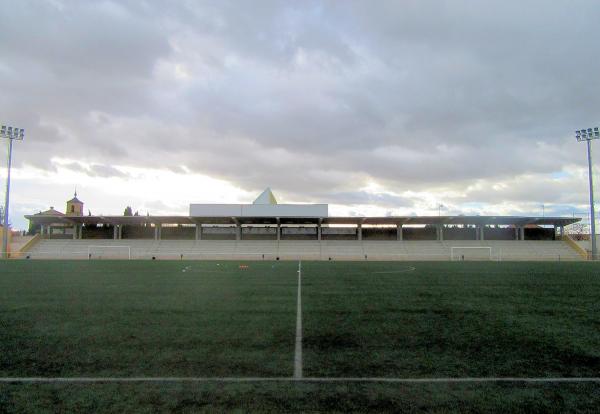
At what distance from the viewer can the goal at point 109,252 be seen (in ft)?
146

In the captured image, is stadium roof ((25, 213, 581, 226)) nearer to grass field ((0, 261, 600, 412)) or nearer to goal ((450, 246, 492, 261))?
goal ((450, 246, 492, 261))

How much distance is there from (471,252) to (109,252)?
123 feet

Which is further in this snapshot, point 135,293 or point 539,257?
point 539,257

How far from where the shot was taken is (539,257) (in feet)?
149

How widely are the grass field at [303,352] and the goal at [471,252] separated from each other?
3623 cm

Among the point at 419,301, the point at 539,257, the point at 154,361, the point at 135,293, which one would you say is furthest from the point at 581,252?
the point at 154,361

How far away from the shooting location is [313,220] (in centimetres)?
5184

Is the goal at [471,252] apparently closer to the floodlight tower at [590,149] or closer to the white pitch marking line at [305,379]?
the floodlight tower at [590,149]

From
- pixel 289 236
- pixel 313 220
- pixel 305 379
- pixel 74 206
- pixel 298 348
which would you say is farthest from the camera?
pixel 74 206

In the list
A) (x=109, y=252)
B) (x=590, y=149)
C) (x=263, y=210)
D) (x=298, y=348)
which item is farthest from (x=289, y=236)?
(x=298, y=348)

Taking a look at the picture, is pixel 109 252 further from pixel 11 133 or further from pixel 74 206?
pixel 74 206

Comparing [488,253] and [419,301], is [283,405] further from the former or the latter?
[488,253]

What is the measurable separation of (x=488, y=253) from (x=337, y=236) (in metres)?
16.4

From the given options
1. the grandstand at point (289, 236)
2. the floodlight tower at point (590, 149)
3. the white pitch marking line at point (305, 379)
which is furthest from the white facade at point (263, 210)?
the white pitch marking line at point (305, 379)
